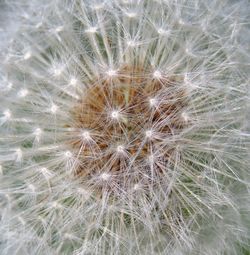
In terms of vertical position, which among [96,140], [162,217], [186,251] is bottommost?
[186,251]

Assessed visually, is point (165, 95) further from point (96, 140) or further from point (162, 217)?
point (162, 217)

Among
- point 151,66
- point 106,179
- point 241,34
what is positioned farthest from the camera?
point 241,34

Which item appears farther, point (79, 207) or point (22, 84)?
point (22, 84)

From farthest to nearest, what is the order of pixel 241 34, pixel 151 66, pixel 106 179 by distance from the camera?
pixel 241 34
pixel 151 66
pixel 106 179

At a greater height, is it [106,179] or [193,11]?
[193,11]

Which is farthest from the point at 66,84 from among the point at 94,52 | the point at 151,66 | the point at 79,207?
the point at 79,207

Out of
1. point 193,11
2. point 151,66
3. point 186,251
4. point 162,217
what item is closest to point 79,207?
point 162,217
